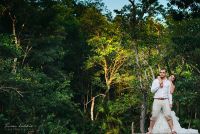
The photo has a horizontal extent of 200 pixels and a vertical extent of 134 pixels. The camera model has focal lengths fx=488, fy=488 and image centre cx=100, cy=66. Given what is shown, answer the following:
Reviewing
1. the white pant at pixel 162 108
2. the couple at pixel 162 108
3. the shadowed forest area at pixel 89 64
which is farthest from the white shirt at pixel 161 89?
the shadowed forest area at pixel 89 64

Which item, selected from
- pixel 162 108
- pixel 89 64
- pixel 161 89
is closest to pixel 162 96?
pixel 161 89

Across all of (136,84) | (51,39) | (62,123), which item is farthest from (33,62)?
(136,84)

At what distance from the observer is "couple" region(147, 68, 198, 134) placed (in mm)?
11500

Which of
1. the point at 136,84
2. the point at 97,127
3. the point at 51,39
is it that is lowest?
the point at 97,127

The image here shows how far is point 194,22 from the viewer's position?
32.4 metres

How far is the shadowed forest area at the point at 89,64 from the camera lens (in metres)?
29.4

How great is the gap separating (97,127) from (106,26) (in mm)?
9451

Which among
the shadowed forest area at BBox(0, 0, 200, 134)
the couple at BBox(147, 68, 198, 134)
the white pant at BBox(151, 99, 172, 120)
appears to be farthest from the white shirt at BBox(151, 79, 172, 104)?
the shadowed forest area at BBox(0, 0, 200, 134)

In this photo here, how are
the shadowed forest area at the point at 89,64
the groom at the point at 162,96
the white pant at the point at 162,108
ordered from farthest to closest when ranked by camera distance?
the shadowed forest area at the point at 89,64, the white pant at the point at 162,108, the groom at the point at 162,96

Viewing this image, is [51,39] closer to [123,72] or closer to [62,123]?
[62,123]

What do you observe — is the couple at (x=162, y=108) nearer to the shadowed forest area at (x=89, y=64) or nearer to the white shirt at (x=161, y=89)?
the white shirt at (x=161, y=89)

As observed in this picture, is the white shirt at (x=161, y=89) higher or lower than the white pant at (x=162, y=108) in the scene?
higher

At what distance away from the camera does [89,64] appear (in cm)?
4281

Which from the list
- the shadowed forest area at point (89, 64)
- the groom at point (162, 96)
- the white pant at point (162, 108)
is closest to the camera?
the groom at point (162, 96)
